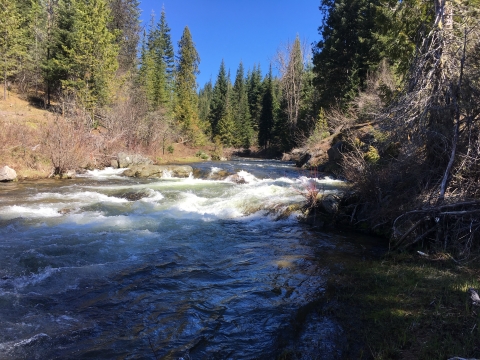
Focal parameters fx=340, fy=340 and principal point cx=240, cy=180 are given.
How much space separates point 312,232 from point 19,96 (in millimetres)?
40851

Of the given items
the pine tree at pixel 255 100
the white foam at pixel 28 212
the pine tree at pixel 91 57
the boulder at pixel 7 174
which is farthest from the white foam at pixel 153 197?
the pine tree at pixel 255 100

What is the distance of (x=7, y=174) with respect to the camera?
16.0 m

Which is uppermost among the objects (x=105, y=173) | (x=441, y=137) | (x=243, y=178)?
(x=441, y=137)

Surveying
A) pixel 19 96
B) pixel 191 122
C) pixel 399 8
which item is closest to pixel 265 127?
pixel 191 122

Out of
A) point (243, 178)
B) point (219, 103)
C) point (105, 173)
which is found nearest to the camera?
point (243, 178)

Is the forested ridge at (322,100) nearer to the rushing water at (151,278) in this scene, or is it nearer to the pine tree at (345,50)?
the pine tree at (345,50)

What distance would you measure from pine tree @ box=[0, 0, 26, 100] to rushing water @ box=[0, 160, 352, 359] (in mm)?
28747

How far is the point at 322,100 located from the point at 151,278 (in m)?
33.3

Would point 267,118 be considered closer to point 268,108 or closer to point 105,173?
point 268,108

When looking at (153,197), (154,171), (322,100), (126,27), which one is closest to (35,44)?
(126,27)

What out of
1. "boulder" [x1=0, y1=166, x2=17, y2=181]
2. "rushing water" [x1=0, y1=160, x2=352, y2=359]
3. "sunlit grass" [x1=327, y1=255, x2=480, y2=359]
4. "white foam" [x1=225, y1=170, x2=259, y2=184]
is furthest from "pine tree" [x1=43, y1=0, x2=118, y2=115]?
"sunlit grass" [x1=327, y1=255, x2=480, y2=359]

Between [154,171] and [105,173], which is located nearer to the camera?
[154,171]

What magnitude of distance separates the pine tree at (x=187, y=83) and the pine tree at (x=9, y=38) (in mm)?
19103

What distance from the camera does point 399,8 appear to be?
966 centimetres
